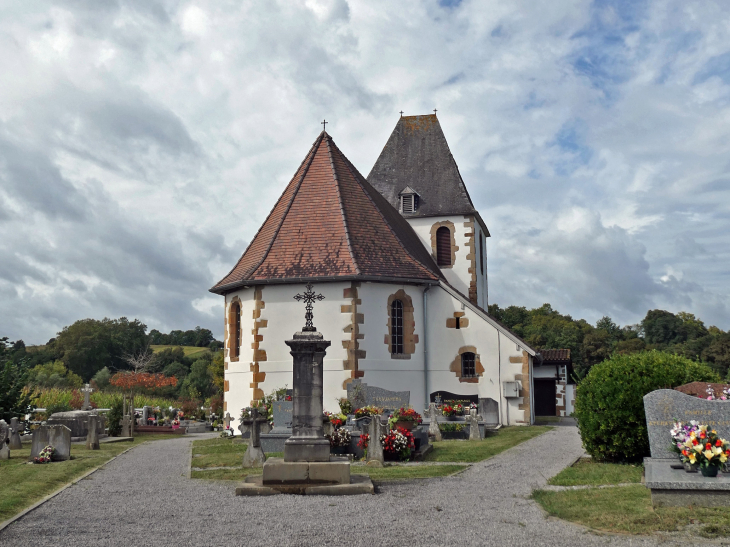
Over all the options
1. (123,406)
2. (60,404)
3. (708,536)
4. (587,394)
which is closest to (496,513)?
(708,536)

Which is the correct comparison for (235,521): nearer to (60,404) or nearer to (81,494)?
(81,494)

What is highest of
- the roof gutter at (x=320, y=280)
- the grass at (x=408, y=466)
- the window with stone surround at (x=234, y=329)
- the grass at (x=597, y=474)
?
the roof gutter at (x=320, y=280)

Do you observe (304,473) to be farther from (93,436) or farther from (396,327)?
(396,327)

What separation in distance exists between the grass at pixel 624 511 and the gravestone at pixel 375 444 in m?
3.99

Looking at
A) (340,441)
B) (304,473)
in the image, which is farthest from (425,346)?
(304,473)

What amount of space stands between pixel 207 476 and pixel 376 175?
77.7 ft

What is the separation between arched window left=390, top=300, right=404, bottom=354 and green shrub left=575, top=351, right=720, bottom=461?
10871mm

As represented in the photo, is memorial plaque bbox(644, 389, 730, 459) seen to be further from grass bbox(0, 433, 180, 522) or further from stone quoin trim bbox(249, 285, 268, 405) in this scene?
stone quoin trim bbox(249, 285, 268, 405)

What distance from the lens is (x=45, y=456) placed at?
48.4 ft

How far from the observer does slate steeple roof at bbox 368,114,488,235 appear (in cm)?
3272

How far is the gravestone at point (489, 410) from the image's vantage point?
22.7 meters

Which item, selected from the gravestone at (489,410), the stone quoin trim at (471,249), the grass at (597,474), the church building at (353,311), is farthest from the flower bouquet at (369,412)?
the stone quoin trim at (471,249)

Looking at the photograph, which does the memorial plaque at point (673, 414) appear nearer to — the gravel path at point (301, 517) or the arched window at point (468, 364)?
the gravel path at point (301, 517)

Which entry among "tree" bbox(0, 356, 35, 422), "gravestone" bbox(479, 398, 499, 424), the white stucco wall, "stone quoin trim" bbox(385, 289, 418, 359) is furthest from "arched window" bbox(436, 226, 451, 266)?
→ "tree" bbox(0, 356, 35, 422)
